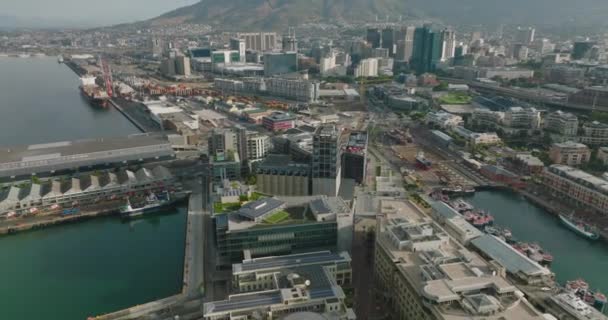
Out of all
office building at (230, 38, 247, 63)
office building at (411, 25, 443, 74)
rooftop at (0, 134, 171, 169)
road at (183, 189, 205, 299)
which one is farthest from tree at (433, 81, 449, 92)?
road at (183, 189, 205, 299)

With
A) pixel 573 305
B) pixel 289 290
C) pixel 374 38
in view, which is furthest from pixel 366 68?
pixel 289 290

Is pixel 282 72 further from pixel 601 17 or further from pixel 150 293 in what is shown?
pixel 601 17

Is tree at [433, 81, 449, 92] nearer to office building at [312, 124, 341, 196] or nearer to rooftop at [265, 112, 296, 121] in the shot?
rooftop at [265, 112, 296, 121]

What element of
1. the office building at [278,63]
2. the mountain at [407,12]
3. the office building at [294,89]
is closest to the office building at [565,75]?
the office building at [294,89]

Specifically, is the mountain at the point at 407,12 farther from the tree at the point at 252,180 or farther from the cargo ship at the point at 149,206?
the cargo ship at the point at 149,206

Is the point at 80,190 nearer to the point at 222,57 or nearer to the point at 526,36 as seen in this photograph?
the point at 222,57

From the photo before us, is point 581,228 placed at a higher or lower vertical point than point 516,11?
lower
